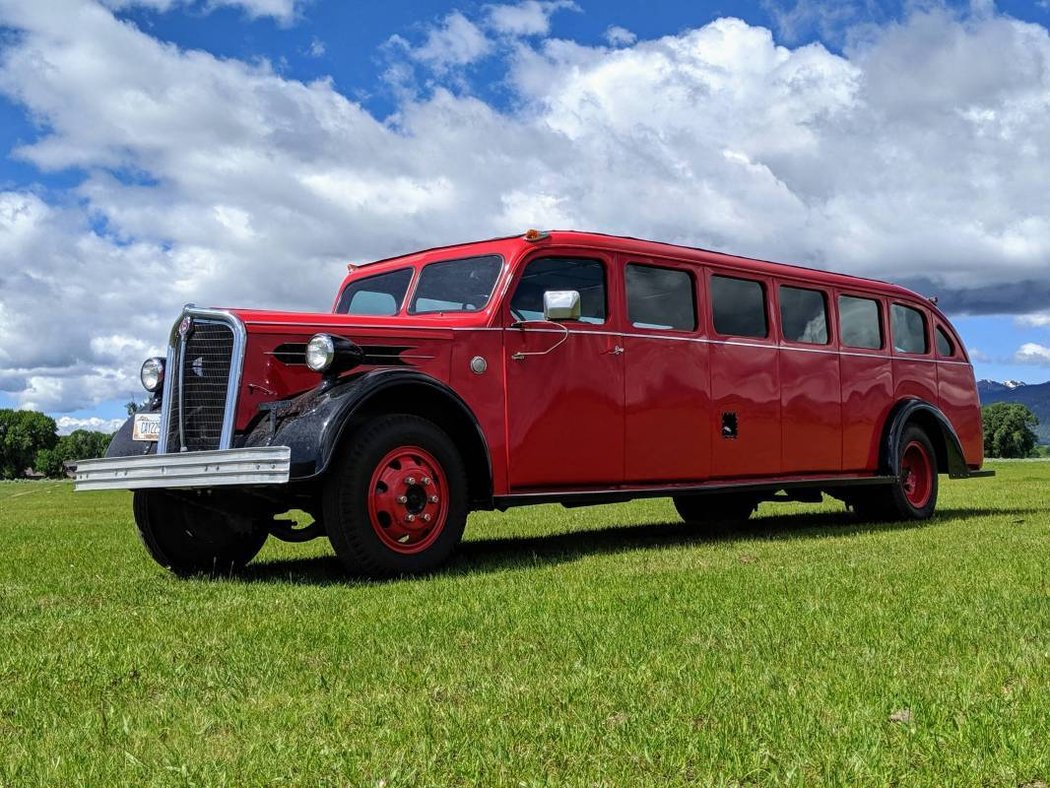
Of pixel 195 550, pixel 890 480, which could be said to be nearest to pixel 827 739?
pixel 195 550

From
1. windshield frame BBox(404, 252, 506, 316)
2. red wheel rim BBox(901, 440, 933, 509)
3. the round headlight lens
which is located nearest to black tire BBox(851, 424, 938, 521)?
red wheel rim BBox(901, 440, 933, 509)

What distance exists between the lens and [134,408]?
24.6ft

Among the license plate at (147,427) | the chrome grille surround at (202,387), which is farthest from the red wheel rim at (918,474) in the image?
the license plate at (147,427)

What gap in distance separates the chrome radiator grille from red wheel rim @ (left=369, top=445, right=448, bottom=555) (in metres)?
1.02

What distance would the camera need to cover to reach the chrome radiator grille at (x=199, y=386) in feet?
21.4

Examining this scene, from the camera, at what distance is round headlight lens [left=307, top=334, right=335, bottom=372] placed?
6258 millimetres

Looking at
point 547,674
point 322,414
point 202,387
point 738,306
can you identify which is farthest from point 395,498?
point 738,306

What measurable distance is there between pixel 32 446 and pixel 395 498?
6256 inches

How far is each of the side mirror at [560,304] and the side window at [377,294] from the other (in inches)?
60.3

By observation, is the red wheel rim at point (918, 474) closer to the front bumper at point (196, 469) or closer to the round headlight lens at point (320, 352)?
the round headlight lens at point (320, 352)

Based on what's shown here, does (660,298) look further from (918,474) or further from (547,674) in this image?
(547,674)

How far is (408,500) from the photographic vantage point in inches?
253

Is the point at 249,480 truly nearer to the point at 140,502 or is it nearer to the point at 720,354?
the point at 140,502

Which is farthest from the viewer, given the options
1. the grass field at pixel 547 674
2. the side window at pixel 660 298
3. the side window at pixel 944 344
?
Result: the side window at pixel 944 344
